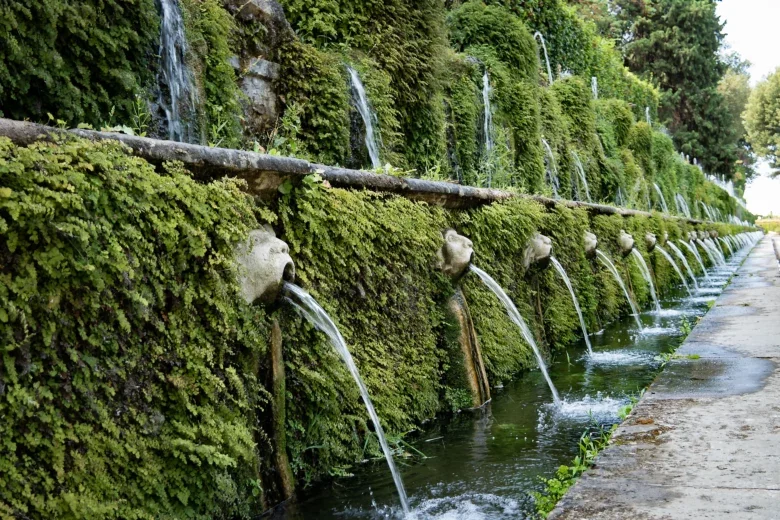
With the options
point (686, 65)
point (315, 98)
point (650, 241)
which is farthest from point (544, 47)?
point (686, 65)

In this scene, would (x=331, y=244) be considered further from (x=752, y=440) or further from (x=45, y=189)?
(x=752, y=440)

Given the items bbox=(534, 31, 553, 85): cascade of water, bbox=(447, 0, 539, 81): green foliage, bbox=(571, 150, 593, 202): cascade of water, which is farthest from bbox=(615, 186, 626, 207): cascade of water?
bbox=(447, 0, 539, 81): green foliage

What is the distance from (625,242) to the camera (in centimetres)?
1080

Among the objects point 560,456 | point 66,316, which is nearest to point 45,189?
point 66,316

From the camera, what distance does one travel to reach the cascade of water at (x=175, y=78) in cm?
534

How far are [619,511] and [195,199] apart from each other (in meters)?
1.87

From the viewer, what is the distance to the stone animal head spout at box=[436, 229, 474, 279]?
5.35 m

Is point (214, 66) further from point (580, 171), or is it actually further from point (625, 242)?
point (580, 171)

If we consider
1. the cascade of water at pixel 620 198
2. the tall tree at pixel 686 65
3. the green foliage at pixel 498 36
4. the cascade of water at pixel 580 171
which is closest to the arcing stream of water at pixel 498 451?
the green foliage at pixel 498 36

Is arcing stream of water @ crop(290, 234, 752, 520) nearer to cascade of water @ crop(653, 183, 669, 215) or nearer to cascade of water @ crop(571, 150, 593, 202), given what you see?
cascade of water @ crop(571, 150, 593, 202)

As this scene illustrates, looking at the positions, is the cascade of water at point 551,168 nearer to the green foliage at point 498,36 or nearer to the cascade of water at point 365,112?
the green foliage at point 498,36

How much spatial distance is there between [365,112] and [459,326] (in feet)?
9.13

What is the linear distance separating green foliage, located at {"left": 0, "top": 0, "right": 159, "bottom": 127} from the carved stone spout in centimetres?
754

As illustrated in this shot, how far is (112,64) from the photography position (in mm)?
4727
